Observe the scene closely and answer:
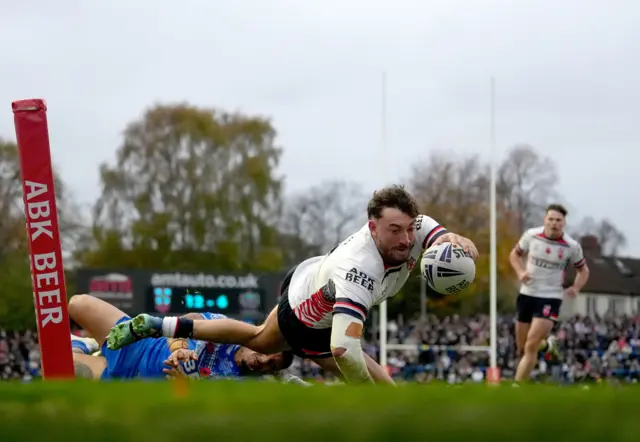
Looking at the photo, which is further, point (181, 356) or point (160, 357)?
point (160, 357)

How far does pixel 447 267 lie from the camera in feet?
24.4

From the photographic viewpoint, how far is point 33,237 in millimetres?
7031

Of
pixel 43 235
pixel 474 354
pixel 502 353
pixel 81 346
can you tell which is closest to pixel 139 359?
pixel 81 346

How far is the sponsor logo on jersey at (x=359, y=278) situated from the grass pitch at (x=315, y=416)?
4526 mm

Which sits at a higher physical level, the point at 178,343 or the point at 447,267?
the point at 447,267

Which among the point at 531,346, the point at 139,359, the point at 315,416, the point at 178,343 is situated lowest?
the point at 531,346

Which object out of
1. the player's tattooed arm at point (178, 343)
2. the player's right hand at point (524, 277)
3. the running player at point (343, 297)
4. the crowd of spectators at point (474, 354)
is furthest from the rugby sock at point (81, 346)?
the crowd of spectators at point (474, 354)

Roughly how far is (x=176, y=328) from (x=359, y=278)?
5.11 ft

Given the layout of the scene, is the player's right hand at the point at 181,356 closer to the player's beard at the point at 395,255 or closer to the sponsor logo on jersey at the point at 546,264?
the player's beard at the point at 395,255

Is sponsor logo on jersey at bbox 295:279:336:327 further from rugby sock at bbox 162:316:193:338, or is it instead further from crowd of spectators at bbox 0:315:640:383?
crowd of spectators at bbox 0:315:640:383

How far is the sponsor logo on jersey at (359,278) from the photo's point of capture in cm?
720

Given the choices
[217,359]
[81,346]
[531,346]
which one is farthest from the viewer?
[531,346]

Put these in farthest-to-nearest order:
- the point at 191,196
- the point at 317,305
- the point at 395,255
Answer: the point at 191,196 → the point at 317,305 → the point at 395,255

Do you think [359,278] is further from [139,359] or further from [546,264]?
[546,264]
